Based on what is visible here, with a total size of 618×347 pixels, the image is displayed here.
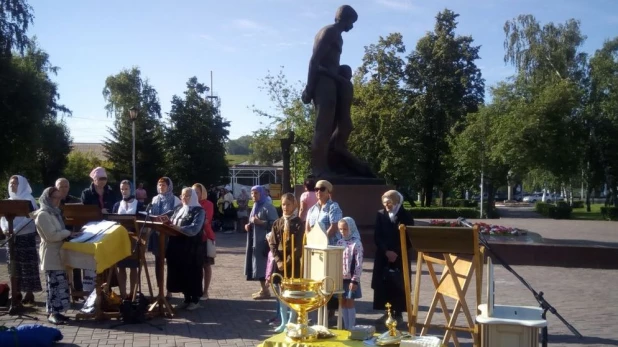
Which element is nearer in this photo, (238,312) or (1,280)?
(238,312)

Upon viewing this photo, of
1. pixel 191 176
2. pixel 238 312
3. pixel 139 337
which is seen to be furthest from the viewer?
pixel 191 176

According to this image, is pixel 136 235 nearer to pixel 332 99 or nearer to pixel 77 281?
pixel 77 281

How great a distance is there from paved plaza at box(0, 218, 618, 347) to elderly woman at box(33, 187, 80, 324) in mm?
217

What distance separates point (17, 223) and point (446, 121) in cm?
3561

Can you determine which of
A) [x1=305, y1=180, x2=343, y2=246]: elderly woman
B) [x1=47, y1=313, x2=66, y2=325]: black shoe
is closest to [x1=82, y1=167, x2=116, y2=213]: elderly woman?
[x1=47, y1=313, x2=66, y2=325]: black shoe

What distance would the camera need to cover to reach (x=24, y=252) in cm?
827

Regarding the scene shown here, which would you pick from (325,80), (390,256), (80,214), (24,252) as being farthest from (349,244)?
(325,80)

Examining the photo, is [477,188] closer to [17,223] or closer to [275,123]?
[275,123]

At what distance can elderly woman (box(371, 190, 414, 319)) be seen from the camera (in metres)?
6.71

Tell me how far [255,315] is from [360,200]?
589 cm

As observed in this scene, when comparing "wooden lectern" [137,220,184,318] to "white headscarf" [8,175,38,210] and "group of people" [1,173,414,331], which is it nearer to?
"group of people" [1,173,414,331]

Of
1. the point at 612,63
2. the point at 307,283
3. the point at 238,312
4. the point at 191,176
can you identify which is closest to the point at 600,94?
the point at 612,63

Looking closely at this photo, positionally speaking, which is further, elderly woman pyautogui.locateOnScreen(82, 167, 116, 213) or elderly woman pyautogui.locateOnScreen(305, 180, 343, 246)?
elderly woman pyautogui.locateOnScreen(82, 167, 116, 213)

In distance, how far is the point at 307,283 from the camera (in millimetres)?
4441
